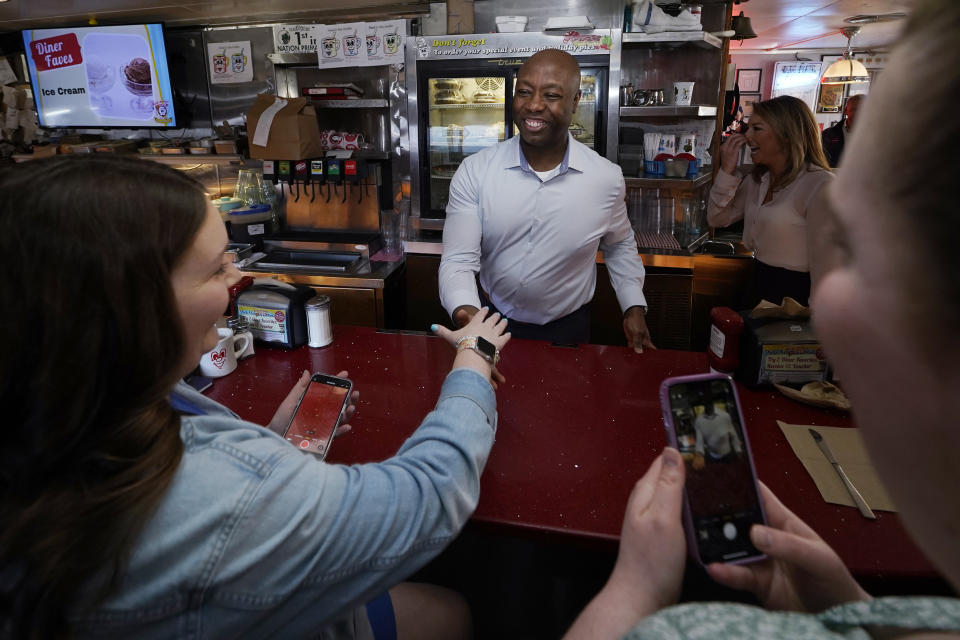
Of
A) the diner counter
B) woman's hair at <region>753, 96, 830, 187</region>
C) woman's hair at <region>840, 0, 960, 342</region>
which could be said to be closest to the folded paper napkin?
the diner counter

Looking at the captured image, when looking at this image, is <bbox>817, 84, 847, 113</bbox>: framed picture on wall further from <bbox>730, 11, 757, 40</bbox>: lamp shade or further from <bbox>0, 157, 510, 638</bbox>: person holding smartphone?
<bbox>0, 157, 510, 638</bbox>: person holding smartphone

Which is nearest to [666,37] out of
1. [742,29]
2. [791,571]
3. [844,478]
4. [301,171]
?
[742,29]

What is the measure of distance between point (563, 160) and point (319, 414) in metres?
1.72

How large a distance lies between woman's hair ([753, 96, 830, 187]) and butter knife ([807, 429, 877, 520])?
7.08 feet

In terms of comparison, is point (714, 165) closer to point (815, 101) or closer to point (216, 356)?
point (216, 356)

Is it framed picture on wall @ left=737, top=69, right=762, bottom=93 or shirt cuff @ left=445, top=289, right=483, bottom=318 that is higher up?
framed picture on wall @ left=737, top=69, right=762, bottom=93

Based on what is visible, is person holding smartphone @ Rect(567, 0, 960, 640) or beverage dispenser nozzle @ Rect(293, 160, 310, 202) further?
beverage dispenser nozzle @ Rect(293, 160, 310, 202)

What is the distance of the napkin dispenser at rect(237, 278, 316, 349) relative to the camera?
1916 mm

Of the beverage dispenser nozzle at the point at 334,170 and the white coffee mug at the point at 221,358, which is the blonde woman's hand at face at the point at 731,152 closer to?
the beverage dispenser nozzle at the point at 334,170

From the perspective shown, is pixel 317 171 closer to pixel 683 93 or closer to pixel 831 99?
pixel 683 93

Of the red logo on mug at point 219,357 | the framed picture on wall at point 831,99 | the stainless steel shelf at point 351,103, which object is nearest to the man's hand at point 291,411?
the red logo on mug at point 219,357

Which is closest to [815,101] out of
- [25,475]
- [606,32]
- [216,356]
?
[606,32]

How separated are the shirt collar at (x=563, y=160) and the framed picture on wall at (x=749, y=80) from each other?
1088 centimetres

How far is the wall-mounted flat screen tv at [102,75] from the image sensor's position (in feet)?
14.2
